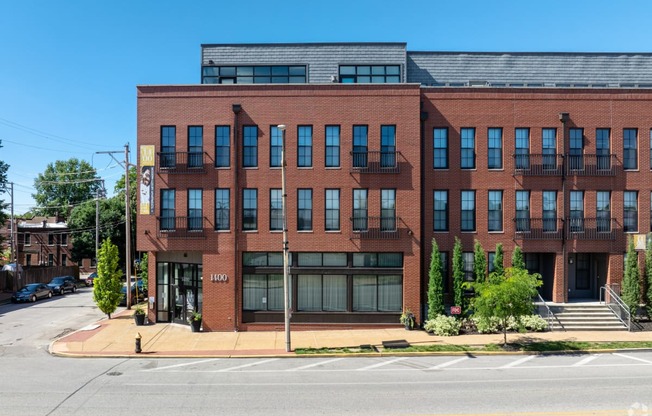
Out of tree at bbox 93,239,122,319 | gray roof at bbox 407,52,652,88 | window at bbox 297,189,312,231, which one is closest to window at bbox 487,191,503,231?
gray roof at bbox 407,52,652,88

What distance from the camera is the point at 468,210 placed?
81.3ft

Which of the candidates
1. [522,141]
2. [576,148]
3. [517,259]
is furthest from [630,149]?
[517,259]

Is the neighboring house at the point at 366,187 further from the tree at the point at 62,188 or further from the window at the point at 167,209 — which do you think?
the tree at the point at 62,188

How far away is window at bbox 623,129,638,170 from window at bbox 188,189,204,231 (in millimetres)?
23213

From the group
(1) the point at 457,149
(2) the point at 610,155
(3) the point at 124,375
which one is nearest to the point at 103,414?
(3) the point at 124,375

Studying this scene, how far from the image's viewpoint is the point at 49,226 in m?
63.8

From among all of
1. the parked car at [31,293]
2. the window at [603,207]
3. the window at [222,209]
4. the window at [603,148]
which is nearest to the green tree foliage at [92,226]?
the parked car at [31,293]

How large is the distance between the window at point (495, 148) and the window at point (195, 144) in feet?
51.1

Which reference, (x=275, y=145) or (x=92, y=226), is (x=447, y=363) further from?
(x=92, y=226)

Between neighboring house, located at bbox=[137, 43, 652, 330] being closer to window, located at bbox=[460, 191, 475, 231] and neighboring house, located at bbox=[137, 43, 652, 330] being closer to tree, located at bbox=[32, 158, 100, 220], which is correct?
window, located at bbox=[460, 191, 475, 231]

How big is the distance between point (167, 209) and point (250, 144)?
18.5ft

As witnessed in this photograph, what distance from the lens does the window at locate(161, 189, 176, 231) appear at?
24.1 meters

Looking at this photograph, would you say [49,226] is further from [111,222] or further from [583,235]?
[583,235]

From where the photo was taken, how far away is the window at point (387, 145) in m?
24.0
